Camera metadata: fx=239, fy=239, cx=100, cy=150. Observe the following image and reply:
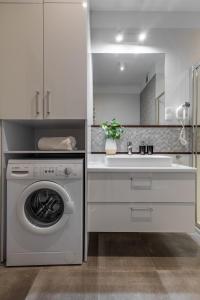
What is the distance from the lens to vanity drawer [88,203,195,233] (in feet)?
6.17

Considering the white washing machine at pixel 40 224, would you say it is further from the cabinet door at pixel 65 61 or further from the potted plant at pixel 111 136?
the potted plant at pixel 111 136

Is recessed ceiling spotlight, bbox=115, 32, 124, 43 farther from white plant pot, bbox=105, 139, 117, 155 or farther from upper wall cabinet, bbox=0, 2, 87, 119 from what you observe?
white plant pot, bbox=105, 139, 117, 155

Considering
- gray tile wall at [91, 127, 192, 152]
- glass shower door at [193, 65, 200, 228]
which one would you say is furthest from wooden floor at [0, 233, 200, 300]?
gray tile wall at [91, 127, 192, 152]

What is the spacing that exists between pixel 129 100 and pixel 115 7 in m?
1.02

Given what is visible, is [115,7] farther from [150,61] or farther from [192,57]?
[192,57]

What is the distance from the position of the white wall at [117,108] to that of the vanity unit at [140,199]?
844 millimetres

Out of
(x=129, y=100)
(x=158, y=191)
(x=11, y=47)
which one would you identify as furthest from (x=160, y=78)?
(x=11, y=47)

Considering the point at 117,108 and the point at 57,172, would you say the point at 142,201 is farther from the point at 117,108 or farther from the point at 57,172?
the point at 117,108

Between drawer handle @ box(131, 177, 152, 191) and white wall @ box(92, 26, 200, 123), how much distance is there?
995 mm

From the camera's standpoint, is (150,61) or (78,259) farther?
(150,61)

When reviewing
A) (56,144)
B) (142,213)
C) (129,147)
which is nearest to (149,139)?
(129,147)

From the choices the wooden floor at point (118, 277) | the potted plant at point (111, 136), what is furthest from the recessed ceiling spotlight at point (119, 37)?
the wooden floor at point (118, 277)

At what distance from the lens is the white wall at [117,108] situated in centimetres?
257

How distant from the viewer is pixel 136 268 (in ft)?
6.00
